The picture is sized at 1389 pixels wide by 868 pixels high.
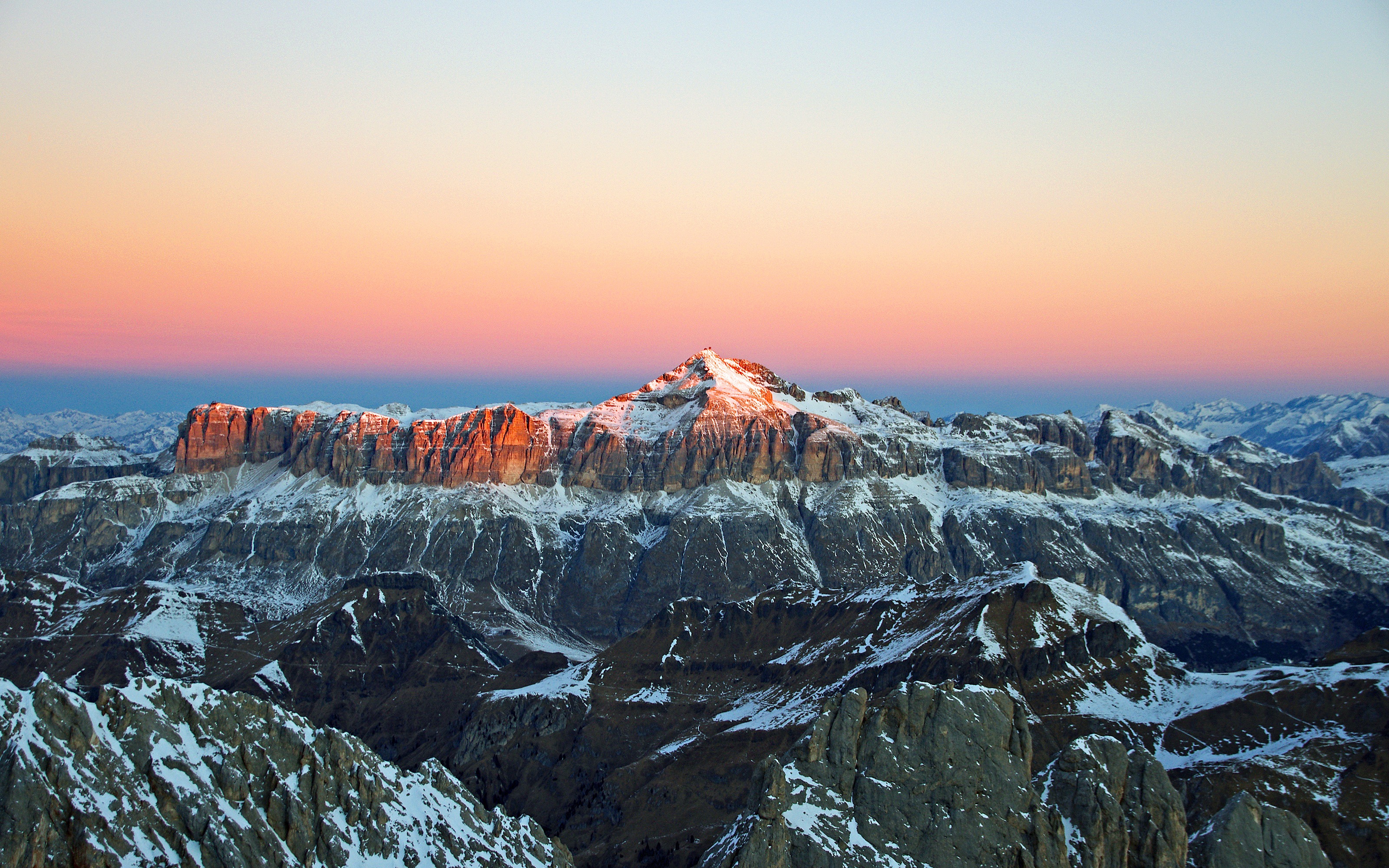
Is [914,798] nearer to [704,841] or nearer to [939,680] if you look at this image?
[704,841]

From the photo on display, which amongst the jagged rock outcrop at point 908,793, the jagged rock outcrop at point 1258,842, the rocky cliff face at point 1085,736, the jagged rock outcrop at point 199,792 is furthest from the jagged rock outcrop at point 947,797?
the jagged rock outcrop at point 199,792

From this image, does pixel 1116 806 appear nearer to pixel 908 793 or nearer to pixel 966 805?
pixel 966 805

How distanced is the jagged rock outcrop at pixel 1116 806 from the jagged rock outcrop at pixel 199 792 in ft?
184

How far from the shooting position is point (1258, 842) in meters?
97.4

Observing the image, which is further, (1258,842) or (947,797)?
(1258,842)

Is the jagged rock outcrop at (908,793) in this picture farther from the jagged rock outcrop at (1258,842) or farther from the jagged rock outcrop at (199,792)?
the jagged rock outcrop at (199,792)

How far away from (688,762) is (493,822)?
7499 cm

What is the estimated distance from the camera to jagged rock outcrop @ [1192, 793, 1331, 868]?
316 ft

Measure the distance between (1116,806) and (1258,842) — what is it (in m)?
12.4

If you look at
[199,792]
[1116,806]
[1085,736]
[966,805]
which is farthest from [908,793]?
[199,792]

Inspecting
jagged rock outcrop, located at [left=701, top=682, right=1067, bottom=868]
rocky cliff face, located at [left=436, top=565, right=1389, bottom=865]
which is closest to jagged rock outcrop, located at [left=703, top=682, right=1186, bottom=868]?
jagged rock outcrop, located at [left=701, top=682, right=1067, bottom=868]

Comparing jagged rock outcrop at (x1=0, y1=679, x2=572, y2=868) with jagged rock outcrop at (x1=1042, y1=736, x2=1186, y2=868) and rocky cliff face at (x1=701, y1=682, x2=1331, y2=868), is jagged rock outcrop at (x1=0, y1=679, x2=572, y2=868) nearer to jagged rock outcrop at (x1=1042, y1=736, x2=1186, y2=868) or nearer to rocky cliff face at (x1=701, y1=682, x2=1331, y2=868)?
rocky cliff face at (x1=701, y1=682, x2=1331, y2=868)

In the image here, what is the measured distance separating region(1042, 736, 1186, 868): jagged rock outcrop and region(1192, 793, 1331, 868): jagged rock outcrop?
352 cm

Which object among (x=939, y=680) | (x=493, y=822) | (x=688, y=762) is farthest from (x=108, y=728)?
(x=939, y=680)
